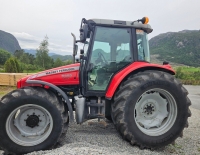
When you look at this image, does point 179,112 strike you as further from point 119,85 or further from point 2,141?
point 2,141

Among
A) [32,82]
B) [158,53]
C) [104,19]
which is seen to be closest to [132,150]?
[32,82]

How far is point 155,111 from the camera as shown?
379 centimetres

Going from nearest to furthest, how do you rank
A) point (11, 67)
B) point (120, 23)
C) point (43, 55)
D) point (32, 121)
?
point (32, 121)
point (120, 23)
point (11, 67)
point (43, 55)

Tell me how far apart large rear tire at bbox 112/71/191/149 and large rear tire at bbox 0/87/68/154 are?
1036 mm

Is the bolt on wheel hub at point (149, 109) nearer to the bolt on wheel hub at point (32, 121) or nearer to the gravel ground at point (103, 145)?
the gravel ground at point (103, 145)

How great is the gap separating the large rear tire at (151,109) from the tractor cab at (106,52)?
0.46 m

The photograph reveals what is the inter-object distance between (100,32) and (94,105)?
1429 mm

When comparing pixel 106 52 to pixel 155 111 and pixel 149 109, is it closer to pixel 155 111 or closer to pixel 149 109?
pixel 149 109

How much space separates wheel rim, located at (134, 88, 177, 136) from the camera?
11.9 feet

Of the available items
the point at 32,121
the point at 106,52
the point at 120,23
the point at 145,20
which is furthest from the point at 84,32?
the point at 32,121

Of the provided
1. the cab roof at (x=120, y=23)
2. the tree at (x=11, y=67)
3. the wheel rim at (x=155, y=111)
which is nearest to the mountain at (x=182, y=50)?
the tree at (x=11, y=67)

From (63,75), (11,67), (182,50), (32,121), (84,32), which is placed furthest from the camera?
(182,50)

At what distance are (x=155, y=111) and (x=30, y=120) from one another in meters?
2.30

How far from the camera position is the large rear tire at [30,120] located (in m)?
3.25
